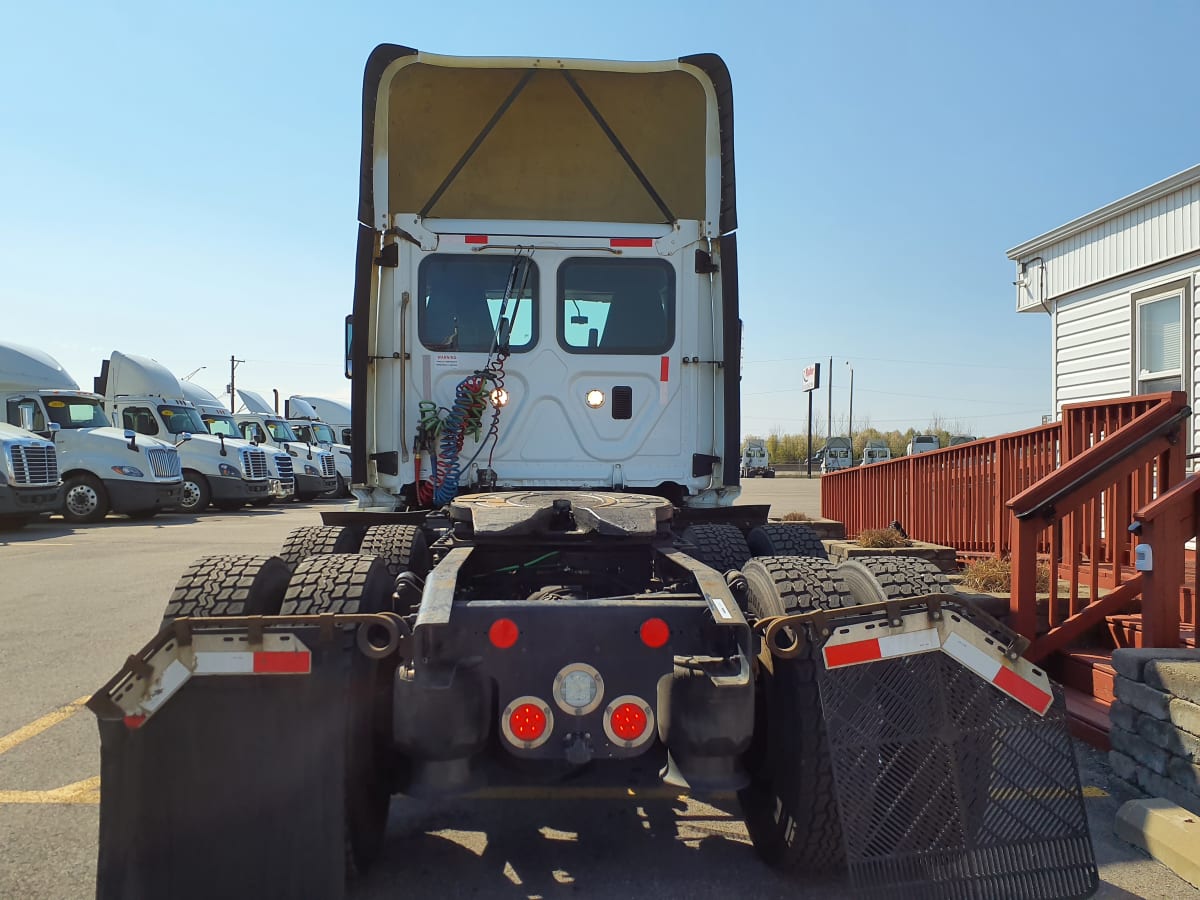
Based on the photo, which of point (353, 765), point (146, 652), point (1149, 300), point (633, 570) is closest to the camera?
point (146, 652)

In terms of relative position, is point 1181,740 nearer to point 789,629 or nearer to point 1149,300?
point 789,629

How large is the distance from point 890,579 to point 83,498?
19772 millimetres

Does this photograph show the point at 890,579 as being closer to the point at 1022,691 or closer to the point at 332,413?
the point at 1022,691

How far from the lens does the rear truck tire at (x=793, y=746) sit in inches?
115

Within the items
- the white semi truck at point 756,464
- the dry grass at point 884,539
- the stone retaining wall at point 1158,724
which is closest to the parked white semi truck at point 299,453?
the dry grass at point 884,539

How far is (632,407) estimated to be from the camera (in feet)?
17.7

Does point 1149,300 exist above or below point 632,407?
above

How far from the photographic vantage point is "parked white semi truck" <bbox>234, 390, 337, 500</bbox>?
26.8 m

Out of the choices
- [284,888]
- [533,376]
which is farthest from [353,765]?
[533,376]

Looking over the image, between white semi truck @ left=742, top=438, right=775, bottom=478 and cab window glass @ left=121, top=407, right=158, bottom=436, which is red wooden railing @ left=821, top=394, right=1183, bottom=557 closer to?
cab window glass @ left=121, top=407, right=158, bottom=436

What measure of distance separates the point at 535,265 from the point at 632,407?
1.04 meters

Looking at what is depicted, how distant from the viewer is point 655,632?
9.35 ft

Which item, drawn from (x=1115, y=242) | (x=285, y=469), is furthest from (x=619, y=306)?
(x=285, y=469)

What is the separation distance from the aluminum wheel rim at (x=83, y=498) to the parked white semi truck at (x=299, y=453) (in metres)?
6.85
